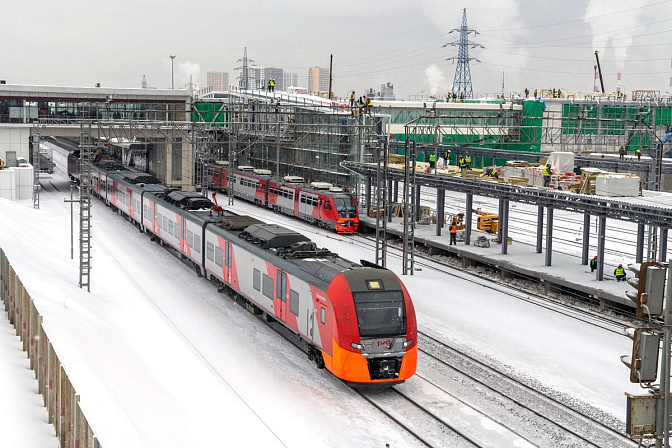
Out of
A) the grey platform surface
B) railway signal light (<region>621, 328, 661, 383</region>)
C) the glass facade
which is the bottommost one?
the grey platform surface

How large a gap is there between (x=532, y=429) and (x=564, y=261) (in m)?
19.4

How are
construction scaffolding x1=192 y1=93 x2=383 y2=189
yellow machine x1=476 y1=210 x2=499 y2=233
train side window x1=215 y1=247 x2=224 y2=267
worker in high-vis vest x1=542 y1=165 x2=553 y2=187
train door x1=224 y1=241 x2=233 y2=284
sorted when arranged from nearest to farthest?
train door x1=224 y1=241 x2=233 y2=284 → train side window x1=215 y1=247 x2=224 y2=267 → worker in high-vis vest x1=542 y1=165 x2=553 y2=187 → yellow machine x1=476 y1=210 x2=499 y2=233 → construction scaffolding x1=192 y1=93 x2=383 y2=189

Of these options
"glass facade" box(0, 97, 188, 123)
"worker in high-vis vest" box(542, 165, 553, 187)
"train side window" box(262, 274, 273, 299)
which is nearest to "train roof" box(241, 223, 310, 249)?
"train side window" box(262, 274, 273, 299)

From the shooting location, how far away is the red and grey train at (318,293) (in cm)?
1873

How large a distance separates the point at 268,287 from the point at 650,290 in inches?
586

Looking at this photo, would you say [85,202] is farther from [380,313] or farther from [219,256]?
[380,313]

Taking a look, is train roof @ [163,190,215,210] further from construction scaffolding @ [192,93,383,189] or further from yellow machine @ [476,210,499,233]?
yellow machine @ [476,210,499,233]

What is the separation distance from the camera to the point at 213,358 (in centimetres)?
2186

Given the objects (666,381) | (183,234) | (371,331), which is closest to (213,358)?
(371,331)

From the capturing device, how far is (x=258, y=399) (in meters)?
18.8

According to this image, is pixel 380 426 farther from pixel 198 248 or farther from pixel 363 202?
pixel 363 202

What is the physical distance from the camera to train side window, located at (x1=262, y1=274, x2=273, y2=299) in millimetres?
23375

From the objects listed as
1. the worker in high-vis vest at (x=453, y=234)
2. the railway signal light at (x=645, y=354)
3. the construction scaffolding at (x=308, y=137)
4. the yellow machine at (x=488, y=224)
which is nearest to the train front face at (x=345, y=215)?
the construction scaffolding at (x=308, y=137)

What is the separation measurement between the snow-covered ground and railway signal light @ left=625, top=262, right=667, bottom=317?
763 centimetres
